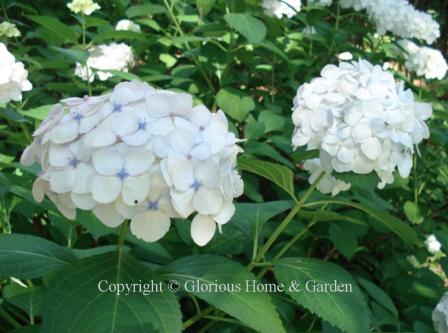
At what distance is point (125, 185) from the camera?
100cm

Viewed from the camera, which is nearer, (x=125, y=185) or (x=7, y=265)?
(x=125, y=185)

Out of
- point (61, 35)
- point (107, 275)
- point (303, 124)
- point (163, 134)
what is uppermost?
point (163, 134)

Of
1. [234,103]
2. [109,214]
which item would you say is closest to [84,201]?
[109,214]

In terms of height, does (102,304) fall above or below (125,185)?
below

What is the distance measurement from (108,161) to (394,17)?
3023mm

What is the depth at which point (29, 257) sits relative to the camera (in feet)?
3.99

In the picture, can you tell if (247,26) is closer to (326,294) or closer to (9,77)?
(9,77)

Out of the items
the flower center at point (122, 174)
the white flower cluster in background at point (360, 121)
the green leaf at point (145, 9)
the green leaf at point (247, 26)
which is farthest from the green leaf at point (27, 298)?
the green leaf at point (145, 9)

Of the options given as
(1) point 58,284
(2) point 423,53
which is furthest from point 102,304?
(2) point 423,53

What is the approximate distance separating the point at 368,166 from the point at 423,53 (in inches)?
93.2

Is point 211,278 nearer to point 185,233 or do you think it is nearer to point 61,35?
point 185,233

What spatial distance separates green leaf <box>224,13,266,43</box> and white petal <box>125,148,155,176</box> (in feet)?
4.99

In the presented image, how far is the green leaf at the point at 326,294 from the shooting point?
127cm

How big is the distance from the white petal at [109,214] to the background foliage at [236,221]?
118 millimetres
